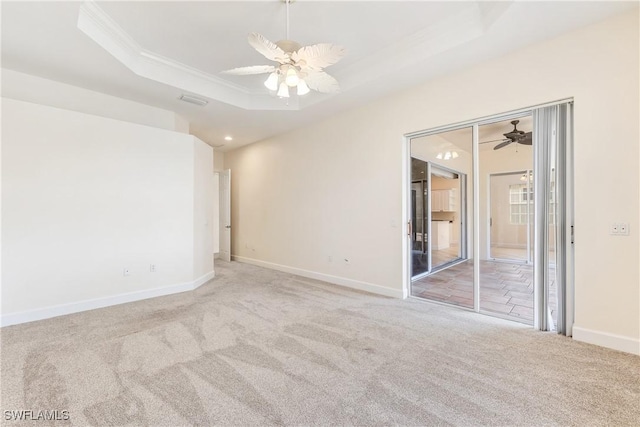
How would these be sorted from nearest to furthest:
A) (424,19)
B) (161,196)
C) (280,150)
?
(424,19)
(161,196)
(280,150)

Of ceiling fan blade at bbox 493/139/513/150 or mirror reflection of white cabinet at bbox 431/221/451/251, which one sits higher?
ceiling fan blade at bbox 493/139/513/150

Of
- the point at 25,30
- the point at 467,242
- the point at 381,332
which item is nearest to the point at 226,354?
the point at 381,332

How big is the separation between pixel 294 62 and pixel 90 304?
13.0 feet

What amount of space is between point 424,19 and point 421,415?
3521mm

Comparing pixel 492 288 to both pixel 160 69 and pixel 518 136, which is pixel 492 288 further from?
pixel 160 69

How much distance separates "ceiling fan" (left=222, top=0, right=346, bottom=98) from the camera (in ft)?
6.89

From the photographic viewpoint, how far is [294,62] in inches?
89.6

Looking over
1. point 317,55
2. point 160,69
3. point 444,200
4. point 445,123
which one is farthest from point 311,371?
point 444,200

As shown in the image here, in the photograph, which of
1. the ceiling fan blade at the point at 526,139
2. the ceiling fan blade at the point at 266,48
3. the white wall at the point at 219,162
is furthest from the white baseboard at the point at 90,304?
the ceiling fan blade at the point at 526,139

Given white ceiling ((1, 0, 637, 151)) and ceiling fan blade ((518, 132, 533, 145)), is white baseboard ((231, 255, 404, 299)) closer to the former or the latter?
white ceiling ((1, 0, 637, 151))

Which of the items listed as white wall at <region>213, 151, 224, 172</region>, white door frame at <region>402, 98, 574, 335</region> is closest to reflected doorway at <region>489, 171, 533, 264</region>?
white door frame at <region>402, 98, 574, 335</region>

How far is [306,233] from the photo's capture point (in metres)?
5.38

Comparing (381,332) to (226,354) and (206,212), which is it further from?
(206,212)

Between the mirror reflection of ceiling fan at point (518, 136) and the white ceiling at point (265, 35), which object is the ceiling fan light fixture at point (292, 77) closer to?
the white ceiling at point (265, 35)
